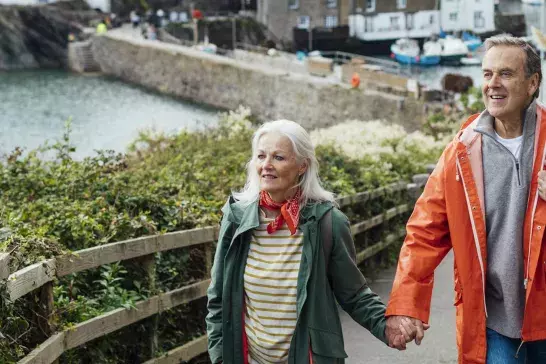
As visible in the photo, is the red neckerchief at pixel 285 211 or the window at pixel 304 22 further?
the window at pixel 304 22

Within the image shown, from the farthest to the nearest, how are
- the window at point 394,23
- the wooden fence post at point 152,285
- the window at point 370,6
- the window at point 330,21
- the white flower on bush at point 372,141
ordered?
the window at point 370,6, the window at point 330,21, the window at point 394,23, the white flower on bush at point 372,141, the wooden fence post at point 152,285

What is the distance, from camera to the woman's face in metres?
4.12

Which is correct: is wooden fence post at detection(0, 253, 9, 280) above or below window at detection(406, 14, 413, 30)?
above

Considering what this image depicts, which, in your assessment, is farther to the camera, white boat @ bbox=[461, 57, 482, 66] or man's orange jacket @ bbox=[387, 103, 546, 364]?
white boat @ bbox=[461, 57, 482, 66]

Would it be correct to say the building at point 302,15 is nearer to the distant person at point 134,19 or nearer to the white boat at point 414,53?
the white boat at point 414,53

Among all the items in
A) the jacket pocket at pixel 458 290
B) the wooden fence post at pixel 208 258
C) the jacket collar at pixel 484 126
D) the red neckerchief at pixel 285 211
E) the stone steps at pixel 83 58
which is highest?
the jacket collar at pixel 484 126

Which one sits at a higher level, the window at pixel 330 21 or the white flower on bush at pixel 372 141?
the white flower on bush at pixel 372 141

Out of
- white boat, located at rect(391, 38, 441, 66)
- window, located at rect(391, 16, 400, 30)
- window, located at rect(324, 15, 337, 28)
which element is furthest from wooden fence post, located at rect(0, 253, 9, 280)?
window, located at rect(391, 16, 400, 30)

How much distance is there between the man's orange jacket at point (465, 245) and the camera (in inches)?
158

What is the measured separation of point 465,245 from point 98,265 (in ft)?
6.76

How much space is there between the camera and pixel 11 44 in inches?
2648

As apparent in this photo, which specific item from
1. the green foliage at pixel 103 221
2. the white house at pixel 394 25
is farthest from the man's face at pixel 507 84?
the white house at pixel 394 25

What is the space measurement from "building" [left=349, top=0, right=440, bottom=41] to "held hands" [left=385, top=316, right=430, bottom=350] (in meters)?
73.0

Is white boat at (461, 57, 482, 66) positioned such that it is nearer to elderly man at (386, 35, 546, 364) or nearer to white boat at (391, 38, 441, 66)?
white boat at (391, 38, 441, 66)
